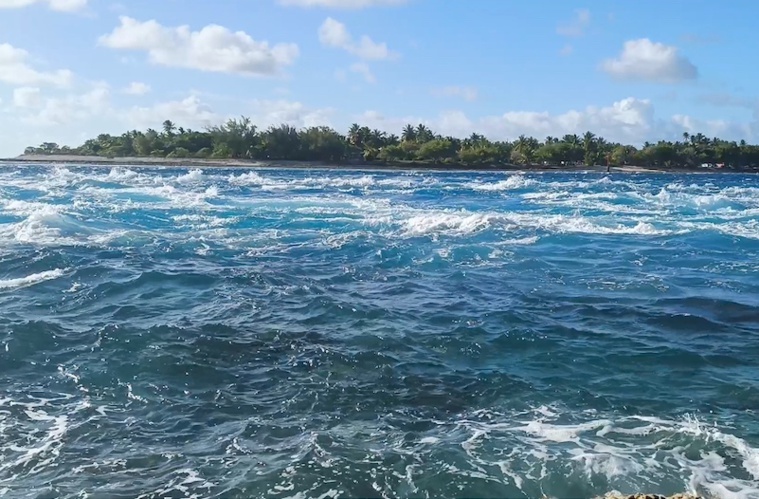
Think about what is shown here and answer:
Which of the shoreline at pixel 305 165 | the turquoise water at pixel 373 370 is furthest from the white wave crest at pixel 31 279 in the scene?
the shoreline at pixel 305 165

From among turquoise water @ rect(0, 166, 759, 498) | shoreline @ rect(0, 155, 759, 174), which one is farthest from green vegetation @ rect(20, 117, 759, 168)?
turquoise water @ rect(0, 166, 759, 498)

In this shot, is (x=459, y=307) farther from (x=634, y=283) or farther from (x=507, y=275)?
(x=634, y=283)

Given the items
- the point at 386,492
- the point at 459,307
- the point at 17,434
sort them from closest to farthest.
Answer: the point at 386,492
the point at 17,434
the point at 459,307

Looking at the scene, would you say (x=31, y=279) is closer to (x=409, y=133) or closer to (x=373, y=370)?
(x=373, y=370)

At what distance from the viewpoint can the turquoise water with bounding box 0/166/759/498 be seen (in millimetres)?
6914

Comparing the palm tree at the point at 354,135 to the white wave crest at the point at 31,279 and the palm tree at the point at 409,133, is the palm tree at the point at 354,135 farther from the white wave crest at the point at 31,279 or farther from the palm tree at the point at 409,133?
the white wave crest at the point at 31,279

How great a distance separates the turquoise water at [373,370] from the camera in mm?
6914

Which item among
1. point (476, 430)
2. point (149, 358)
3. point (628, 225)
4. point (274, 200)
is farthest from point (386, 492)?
point (274, 200)

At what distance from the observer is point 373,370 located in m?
9.70

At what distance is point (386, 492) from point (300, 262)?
40.5ft

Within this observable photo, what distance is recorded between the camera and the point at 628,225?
28.6m

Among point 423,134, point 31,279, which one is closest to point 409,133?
point 423,134

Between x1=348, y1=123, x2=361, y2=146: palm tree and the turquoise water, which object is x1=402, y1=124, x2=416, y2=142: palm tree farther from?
the turquoise water

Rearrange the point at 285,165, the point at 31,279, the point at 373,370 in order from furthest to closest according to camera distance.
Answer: the point at 285,165
the point at 31,279
the point at 373,370
